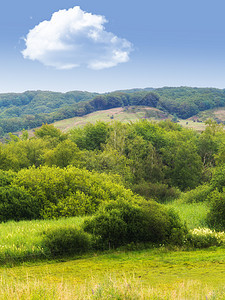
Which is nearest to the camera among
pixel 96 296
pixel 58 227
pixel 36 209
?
pixel 96 296

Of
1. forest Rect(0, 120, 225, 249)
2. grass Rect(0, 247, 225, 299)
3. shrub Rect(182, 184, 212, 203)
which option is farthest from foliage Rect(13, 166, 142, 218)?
shrub Rect(182, 184, 212, 203)

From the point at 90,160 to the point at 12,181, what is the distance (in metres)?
20.1

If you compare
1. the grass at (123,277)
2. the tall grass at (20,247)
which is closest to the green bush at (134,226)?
the grass at (123,277)

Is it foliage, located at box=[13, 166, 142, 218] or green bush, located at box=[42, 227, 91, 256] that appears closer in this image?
green bush, located at box=[42, 227, 91, 256]

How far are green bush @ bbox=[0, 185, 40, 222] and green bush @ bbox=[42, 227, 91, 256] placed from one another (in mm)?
10719

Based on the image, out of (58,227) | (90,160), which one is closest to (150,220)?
(58,227)

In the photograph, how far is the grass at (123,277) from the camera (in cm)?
746

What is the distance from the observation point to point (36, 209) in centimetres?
2745

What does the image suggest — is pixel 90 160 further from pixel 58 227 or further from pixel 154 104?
pixel 154 104

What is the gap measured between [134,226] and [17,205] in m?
13.0

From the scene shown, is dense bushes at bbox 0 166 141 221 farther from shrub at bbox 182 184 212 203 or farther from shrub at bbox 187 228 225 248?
shrub at bbox 182 184 212 203

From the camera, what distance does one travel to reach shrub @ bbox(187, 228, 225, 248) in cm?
1845

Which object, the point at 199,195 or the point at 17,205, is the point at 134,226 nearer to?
the point at 17,205

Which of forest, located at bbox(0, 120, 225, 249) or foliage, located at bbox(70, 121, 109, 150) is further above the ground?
foliage, located at bbox(70, 121, 109, 150)
